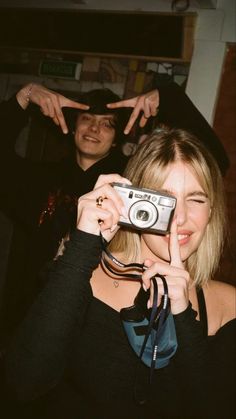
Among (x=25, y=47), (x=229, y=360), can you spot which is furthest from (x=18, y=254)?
(x=229, y=360)

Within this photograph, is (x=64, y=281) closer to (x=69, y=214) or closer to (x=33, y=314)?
(x=33, y=314)

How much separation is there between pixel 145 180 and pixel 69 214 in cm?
61

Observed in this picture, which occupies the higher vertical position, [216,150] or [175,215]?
[216,150]

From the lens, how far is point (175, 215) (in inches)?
41.3

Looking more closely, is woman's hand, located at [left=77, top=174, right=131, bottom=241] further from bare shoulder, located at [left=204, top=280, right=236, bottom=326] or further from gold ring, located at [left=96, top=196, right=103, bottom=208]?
bare shoulder, located at [left=204, top=280, right=236, bottom=326]

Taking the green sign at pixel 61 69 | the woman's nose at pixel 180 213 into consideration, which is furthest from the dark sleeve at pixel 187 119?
the green sign at pixel 61 69

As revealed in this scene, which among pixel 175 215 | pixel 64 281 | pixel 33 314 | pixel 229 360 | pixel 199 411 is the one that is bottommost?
pixel 199 411

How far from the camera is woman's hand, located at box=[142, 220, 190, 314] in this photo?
2.95ft

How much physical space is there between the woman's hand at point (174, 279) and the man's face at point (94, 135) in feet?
3.64

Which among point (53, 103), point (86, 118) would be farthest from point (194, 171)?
point (86, 118)

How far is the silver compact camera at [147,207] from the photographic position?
0.97 meters

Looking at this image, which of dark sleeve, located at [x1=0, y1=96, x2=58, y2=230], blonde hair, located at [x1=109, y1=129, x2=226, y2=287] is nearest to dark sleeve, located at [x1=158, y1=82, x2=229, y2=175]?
blonde hair, located at [x1=109, y1=129, x2=226, y2=287]

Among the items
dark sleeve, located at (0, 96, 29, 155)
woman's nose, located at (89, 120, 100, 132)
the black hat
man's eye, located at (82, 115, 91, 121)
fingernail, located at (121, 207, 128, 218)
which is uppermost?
the black hat

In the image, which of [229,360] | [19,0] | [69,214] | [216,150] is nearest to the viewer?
[229,360]
